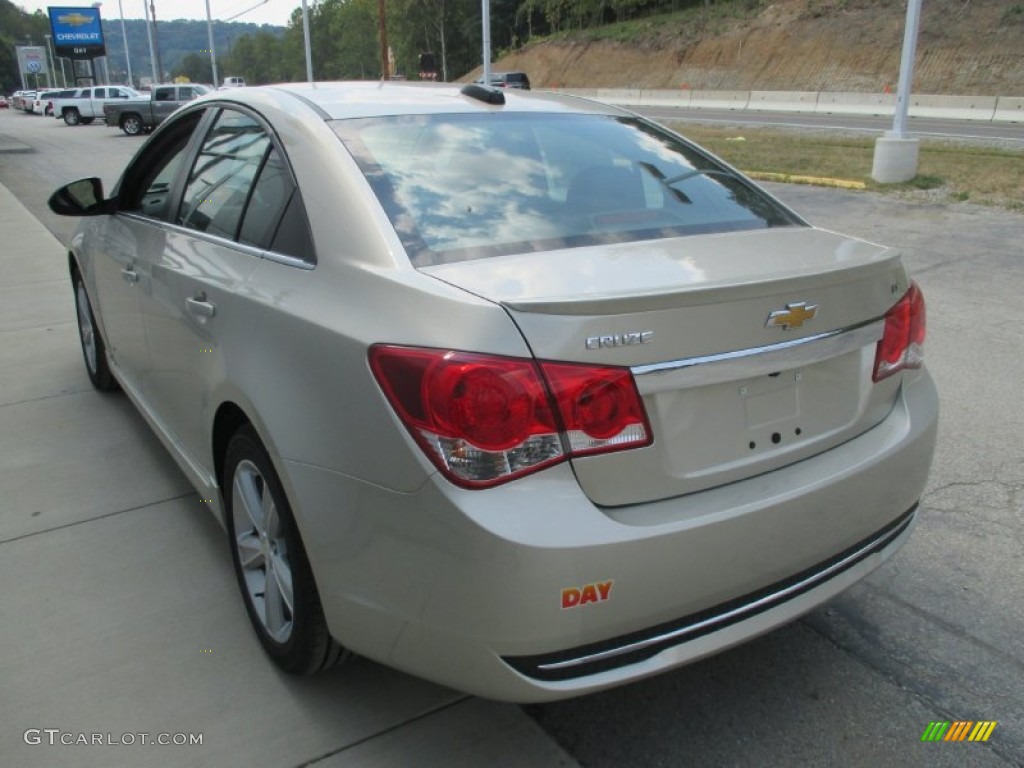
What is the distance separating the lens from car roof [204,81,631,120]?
2.84 meters

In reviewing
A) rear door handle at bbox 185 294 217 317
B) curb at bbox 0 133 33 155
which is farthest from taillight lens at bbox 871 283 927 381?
curb at bbox 0 133 33 155

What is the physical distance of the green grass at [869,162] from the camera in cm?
1169

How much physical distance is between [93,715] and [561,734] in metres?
1.34

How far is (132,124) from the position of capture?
31797 mm

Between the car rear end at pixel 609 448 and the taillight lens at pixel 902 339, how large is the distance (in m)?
0.01

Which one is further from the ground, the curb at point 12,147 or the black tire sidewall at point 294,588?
the black tire sidewall at point 294,588

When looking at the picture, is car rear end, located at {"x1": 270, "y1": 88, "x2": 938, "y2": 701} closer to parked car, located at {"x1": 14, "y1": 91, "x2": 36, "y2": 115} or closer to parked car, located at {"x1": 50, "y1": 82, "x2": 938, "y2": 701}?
parked car, located at {"x1": 50, "y1": 82, "x2": 938, "y2": 701}

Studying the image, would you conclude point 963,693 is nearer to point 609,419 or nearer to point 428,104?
point 609,419

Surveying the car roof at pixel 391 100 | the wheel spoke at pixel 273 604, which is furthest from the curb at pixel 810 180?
the wheel spoke at pixel 273 604

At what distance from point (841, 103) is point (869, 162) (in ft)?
67.3

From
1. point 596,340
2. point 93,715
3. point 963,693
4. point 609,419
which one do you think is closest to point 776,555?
point 609,419

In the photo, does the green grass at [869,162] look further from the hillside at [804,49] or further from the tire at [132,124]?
the hillside at [804,49]

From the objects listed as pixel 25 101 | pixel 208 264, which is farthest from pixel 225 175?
pixel 25 101

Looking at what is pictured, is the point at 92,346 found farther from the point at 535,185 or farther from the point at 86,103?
the point at 86,103
